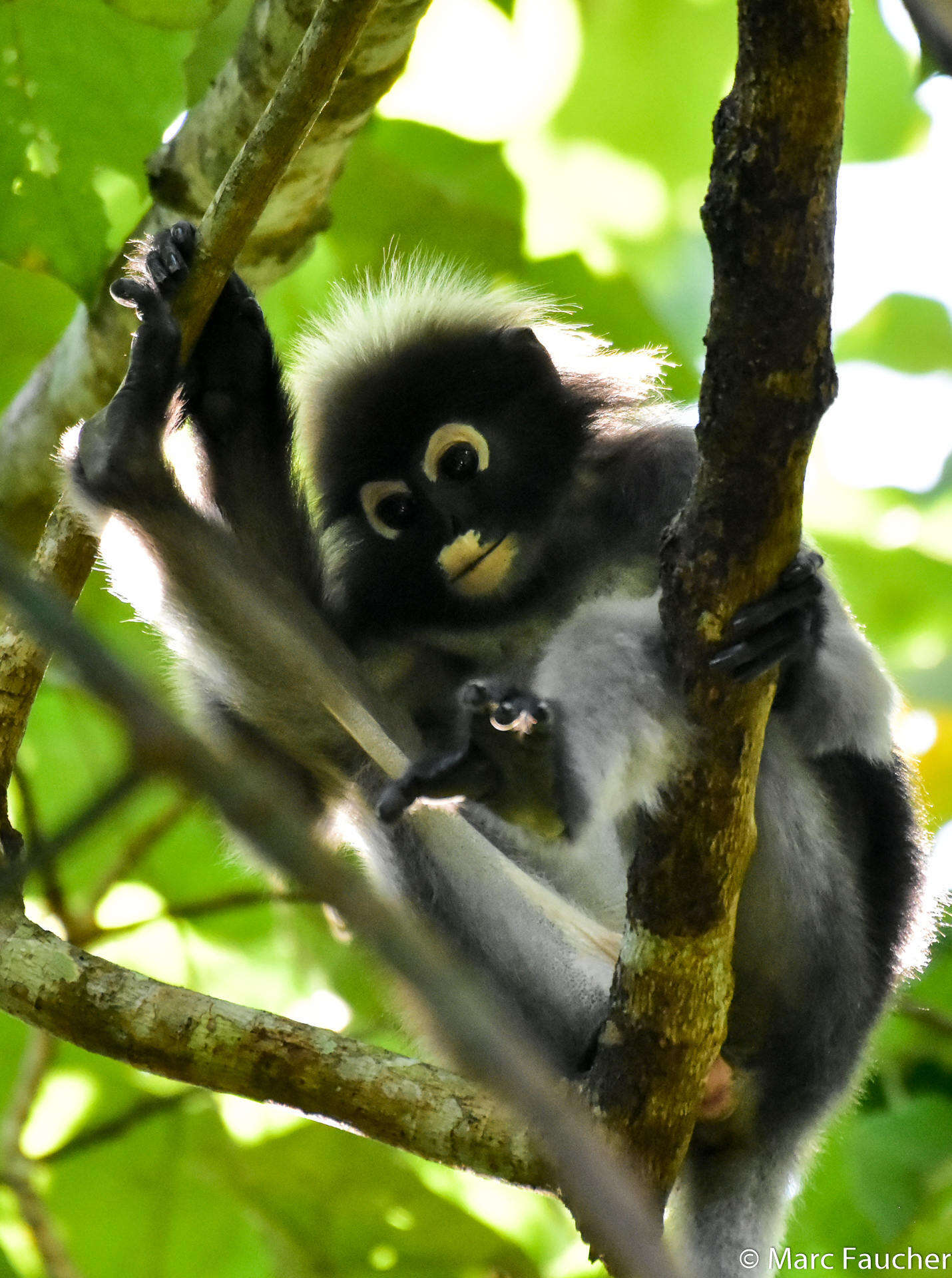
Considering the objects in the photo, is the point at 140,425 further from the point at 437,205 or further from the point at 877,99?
the point at 877,99

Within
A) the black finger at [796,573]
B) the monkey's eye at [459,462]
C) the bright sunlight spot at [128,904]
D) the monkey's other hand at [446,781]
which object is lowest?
the bright sunlight spot at [128,904]

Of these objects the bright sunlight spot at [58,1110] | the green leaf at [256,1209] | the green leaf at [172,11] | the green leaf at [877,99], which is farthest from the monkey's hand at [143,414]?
the green leaf at [877,99]

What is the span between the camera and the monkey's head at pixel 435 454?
3541mm

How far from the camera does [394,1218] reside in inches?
150

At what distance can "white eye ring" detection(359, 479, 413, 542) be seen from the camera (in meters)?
3.59

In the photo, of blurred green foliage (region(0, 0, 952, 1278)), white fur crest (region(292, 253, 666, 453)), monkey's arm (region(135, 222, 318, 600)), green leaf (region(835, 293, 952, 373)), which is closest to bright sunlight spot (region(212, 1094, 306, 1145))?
blurred green foliage (region(0, 0, 952, 1278))

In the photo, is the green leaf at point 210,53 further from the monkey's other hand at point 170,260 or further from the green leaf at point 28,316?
the monkey's other hand at point 170,260

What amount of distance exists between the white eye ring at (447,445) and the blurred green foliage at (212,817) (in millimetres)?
875

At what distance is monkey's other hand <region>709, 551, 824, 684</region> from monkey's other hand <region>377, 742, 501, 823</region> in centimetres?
47

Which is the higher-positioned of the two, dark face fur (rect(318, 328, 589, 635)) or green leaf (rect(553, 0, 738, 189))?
green leaf (rect(553, 0, 738, 189))

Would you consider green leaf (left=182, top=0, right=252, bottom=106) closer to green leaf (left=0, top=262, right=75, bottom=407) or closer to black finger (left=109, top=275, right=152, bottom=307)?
green leaf (left=0, top=262, right=75, bottom=407)

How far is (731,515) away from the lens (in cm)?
218

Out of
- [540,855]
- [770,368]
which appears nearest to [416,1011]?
[540,855]

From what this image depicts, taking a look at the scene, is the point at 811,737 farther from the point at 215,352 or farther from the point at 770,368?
the point at 215,352
